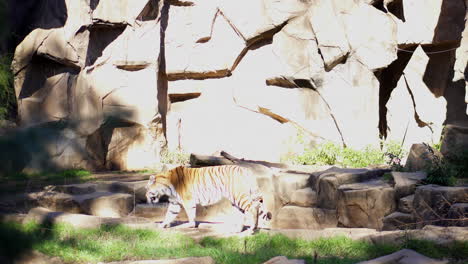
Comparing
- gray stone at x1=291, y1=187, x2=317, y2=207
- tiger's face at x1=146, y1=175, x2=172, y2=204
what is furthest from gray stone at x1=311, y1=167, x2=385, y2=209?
tiger's face at x1=146, y1=175, x2=172, y2=204

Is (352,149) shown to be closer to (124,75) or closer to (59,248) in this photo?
(124,75)

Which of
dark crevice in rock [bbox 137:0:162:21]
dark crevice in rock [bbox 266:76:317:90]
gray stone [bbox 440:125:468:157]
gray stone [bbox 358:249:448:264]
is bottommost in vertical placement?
gray stone [bbox 358:249:448:264]

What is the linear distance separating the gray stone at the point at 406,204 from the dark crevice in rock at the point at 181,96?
8487mm

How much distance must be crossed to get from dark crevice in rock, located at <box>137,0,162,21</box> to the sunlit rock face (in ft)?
0.12

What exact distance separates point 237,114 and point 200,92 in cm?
114

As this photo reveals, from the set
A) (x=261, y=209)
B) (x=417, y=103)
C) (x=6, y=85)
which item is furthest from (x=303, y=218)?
(x=6, y=85)

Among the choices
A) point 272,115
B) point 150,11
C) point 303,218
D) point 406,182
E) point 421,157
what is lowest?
point 303,218

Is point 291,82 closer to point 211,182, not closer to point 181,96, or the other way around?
point 181,96

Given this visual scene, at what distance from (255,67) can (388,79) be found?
397 centimetres

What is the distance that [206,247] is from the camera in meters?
5.78

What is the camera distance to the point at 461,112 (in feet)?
46.6

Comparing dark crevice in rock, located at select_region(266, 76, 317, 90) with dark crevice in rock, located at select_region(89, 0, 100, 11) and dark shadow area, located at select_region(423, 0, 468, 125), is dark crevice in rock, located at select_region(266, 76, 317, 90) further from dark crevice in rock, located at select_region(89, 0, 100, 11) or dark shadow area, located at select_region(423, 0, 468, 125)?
dark crevice in rock, located at select_region(89, 0, 100, 11)

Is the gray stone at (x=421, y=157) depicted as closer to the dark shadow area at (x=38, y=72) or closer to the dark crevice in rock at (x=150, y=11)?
the dark crevice in rock at (x=150, y=11)

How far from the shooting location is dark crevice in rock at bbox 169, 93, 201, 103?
586 inches
